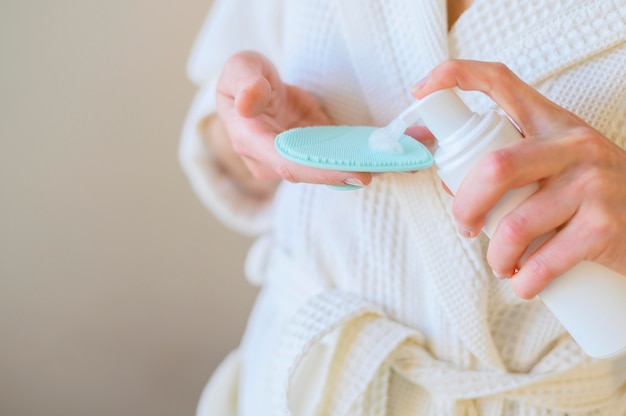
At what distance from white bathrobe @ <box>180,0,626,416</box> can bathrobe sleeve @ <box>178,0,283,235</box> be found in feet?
0.42

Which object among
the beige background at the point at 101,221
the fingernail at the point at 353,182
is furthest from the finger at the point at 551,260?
the beige background at the point at 101,221

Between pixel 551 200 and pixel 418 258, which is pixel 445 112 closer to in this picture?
pixel 551 200

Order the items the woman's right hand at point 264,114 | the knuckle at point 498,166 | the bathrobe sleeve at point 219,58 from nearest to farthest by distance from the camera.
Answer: the knuckle at point 498,166, the woman's right hand at point 264,114, the bathrobe sleeve at point 219,58

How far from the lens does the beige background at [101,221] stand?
31.9 inches

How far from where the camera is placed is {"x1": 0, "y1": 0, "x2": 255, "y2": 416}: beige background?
2.65 ft

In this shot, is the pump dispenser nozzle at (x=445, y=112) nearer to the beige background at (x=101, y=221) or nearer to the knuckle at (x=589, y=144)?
the knuckle at (x=589, y=144)

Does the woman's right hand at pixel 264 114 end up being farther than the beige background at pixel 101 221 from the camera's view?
No

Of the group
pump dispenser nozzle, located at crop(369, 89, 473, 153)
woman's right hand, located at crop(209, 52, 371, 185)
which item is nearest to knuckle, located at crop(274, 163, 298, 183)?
woman's right hand, located at crop(209, 52, 371, 185)

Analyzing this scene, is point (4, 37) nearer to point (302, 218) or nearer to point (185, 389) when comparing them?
point (302, 218)

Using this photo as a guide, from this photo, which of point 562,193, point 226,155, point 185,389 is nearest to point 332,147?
point 562,193

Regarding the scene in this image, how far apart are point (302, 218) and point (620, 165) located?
327 millimetres

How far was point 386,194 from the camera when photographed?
560 mm

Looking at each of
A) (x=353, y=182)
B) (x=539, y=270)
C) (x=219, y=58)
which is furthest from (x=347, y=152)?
(x=219, y=58)

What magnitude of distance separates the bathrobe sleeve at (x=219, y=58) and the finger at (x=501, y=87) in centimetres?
40
